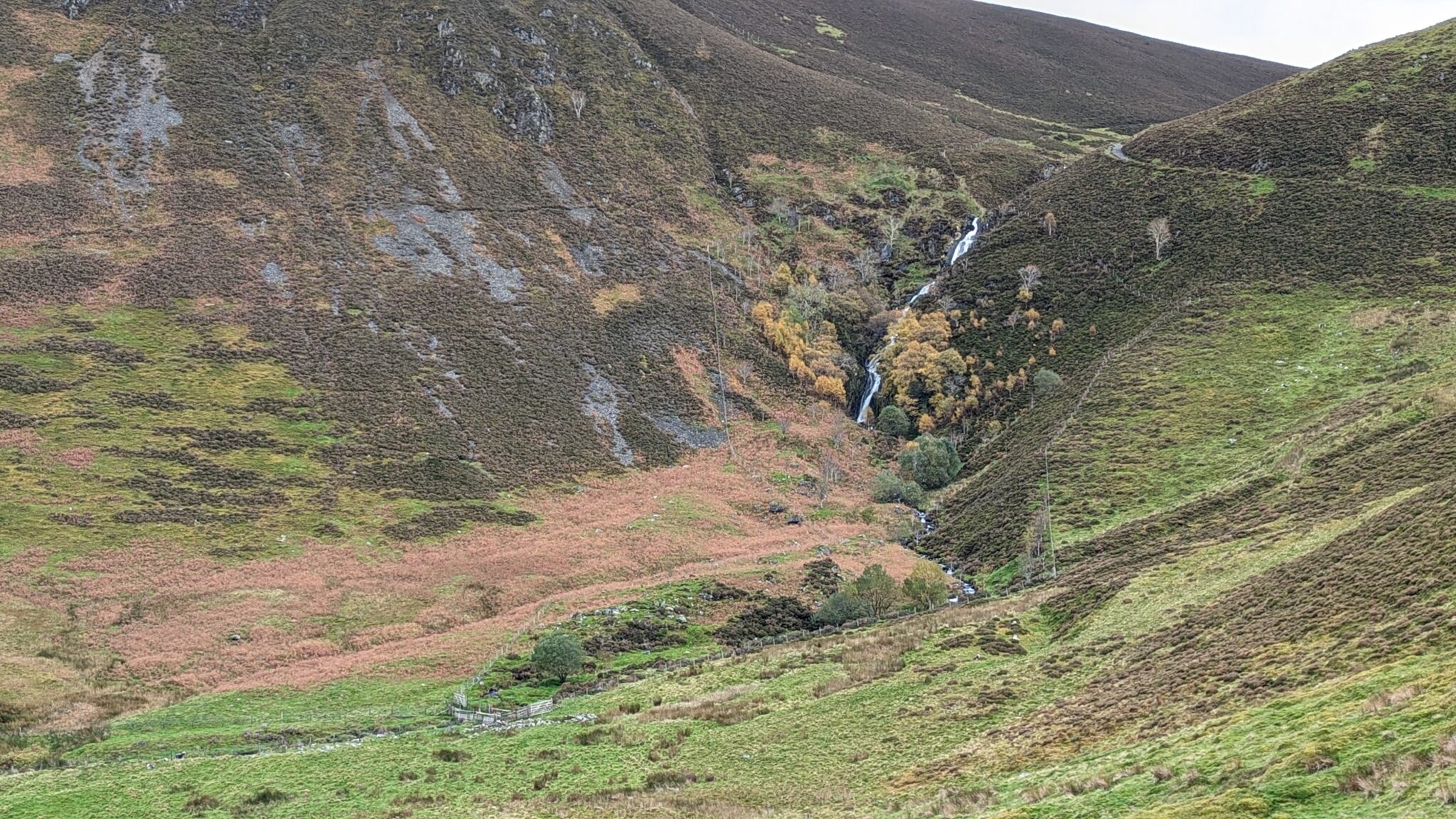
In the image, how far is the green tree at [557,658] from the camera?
48.6 m

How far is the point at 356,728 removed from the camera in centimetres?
4047

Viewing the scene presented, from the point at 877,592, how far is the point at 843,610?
7.57 feet

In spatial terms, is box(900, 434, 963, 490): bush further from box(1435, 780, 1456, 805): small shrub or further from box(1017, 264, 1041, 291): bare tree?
box(1435, 780, 1456, 805): small shrub

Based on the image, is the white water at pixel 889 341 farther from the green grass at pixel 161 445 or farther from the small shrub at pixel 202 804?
the small shrub at pixel 202 804

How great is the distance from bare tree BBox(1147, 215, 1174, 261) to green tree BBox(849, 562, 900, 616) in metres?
61.8

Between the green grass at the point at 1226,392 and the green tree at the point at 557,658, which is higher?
the green grass at the point at 1226,392

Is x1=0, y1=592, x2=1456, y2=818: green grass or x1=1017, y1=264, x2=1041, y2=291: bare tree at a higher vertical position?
x1=1017, y1=264, x2=1041, y2=291: bare tree


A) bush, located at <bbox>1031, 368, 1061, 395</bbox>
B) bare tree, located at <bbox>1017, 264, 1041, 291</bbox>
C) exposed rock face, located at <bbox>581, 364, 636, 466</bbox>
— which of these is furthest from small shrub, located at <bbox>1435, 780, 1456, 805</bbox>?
bare tree, located at <bbox>1017, 264, 1041, 291</bbox>

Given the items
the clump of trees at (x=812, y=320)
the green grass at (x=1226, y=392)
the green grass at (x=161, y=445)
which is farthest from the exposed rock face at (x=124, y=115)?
the green grass at (x=1226, y=392)

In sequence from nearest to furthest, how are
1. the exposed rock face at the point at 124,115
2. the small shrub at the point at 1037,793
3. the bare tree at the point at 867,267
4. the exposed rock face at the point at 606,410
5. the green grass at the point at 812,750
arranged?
the green grass at the point at 812,750 → the small shrub at the point at 1037,793 → the exposed rock face at the point at 606,410 → the exposed rock face at the point at 124,115 → the bare tree at the point at 867,267

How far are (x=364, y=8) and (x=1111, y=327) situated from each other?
109 m

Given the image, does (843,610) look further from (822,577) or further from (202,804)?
(202,804)

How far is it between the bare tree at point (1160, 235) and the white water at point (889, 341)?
25.9 m

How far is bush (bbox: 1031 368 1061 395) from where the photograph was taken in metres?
89.2
